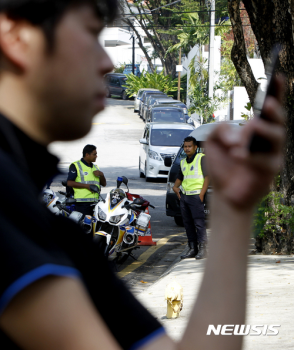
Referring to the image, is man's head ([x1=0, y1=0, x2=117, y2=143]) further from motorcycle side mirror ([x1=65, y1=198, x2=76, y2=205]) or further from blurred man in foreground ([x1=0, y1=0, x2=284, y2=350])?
motorcycle side mirror ([x1=65, y1=198, x2=76, y2=205])

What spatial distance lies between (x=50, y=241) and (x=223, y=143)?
31 centimetres

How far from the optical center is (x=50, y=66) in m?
0.73

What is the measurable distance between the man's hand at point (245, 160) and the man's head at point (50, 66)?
0.21 metres

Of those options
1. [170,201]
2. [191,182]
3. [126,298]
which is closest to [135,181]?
[170,201]

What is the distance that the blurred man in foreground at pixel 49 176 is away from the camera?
2.09 ft

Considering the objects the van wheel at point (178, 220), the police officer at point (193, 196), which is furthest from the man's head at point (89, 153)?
the van wheel at point (178, 220)

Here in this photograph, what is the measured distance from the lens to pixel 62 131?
2.53 ft

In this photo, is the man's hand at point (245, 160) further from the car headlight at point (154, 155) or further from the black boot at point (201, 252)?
the car headlight at point (154, 155)

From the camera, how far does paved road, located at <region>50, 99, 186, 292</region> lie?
7131 millimetres

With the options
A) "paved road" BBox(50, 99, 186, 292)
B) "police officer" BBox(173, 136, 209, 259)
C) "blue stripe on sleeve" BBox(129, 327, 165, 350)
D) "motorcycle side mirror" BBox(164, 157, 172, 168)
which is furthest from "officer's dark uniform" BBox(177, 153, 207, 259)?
"blue stripe on sleeve" BBox(129, 327, 165, 350)

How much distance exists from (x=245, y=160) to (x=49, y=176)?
0.32 meters

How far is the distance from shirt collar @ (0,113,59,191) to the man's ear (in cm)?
8

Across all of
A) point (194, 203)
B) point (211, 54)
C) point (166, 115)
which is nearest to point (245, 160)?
point (194, 203)

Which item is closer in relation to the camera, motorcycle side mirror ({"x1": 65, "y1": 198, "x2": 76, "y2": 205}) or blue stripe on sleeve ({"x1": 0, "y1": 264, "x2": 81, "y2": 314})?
blue stripe on sleeve ({"x1": 0, "y1": 264, "x2": 81, "y2": 314})
